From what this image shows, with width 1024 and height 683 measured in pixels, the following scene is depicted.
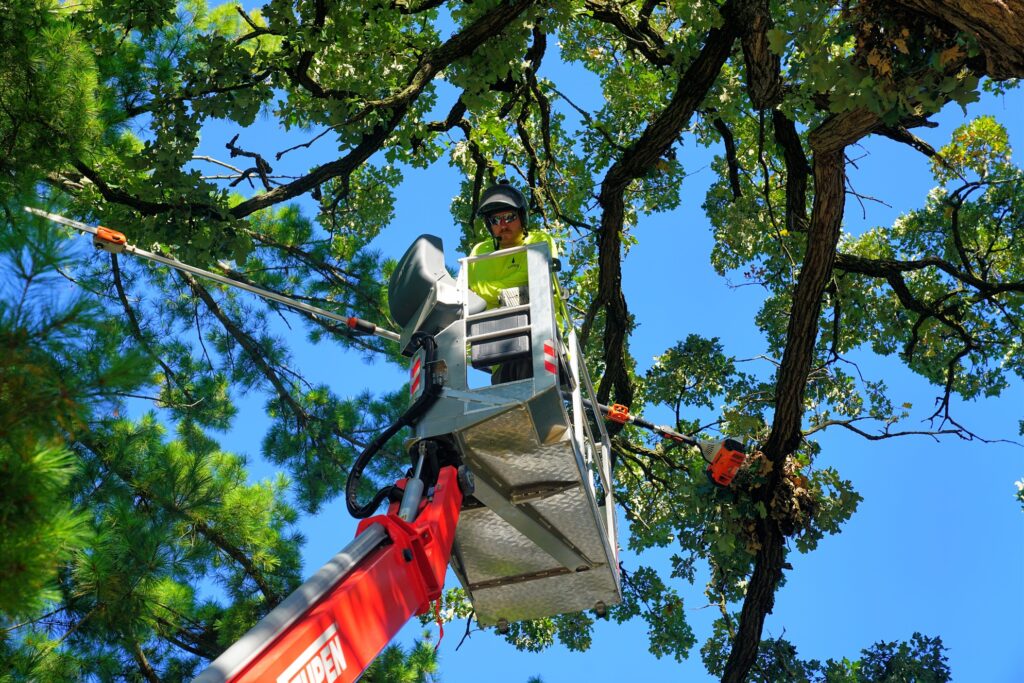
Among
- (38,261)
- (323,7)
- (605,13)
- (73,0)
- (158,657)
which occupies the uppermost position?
(73,0)

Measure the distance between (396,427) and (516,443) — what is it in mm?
685

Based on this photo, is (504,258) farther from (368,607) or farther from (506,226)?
(368,607)

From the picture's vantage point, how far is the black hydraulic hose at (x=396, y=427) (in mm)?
5770

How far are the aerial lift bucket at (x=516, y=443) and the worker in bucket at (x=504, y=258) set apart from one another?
11 cm

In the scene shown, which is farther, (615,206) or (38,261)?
(615,206)

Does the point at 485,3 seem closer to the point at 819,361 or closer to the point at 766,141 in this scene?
the point at 766,141

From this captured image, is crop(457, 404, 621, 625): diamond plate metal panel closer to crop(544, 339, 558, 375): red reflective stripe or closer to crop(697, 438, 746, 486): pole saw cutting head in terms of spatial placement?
crop(544, 339, 558, 375): red reflective stripe

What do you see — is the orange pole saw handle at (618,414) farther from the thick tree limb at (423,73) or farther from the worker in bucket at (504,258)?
the thick tree limb at (423,73)

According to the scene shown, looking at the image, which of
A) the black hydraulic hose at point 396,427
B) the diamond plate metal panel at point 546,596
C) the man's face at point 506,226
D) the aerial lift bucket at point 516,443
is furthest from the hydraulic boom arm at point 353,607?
the man's face at point 506,226

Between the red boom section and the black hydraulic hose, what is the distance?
13 centimetres

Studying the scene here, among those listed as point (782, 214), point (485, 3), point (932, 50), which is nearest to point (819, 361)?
point (782, 214)

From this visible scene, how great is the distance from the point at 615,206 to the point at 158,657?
207 inches

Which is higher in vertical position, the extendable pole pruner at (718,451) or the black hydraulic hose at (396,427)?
the extendable pole pruner at (718,451)

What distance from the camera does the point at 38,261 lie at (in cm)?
346
